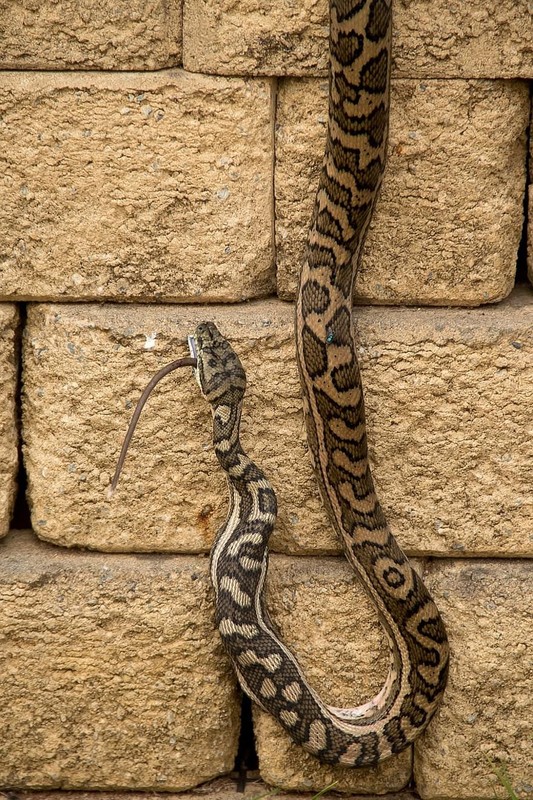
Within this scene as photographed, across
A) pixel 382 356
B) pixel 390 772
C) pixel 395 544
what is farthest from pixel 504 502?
pixel 390 772

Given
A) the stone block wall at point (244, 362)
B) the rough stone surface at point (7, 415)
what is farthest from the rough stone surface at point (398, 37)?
the rough stone surface at point (7, 415)

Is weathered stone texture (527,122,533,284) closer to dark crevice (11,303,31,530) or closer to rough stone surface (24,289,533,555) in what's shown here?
rough stone surface (24,289,533,555)

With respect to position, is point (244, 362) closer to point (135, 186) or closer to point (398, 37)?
point (135, 186)

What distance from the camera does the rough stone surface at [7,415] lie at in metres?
3.52

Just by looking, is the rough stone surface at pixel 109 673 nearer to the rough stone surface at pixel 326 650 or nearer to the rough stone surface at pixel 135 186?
the rough stone surface at pixel 326 650

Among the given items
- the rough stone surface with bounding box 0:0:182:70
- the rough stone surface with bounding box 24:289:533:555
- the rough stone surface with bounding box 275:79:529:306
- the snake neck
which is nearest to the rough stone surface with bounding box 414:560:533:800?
the rough stone surface with bounding box 24:289:533:555

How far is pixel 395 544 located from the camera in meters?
3.61

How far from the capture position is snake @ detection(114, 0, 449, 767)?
10.8 feet

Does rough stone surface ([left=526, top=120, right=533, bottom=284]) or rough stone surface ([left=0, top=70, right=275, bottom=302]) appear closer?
rough stone surface ([left=0, top=70, right=275, bottom=302])

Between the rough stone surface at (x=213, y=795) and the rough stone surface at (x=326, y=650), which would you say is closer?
the rough stone surface at (x=326, y=650)

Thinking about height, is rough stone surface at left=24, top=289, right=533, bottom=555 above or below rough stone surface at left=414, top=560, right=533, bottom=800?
above

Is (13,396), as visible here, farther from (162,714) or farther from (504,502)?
(504,502)

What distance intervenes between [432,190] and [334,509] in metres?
1.22

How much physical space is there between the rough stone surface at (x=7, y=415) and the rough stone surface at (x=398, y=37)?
1166 mm
